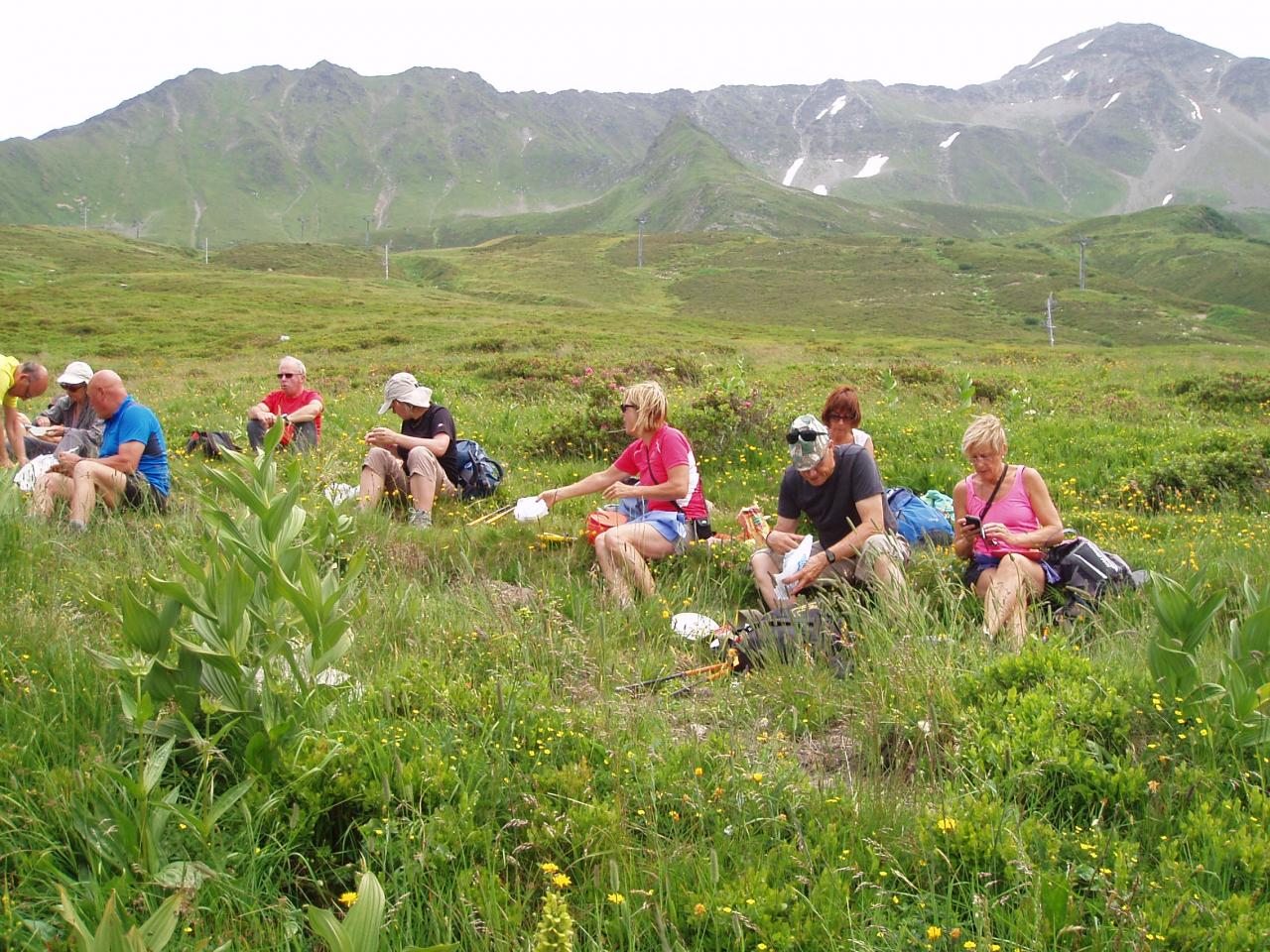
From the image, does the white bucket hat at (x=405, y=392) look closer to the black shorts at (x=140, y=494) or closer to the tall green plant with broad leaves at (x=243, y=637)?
the black shorts at (x=140, y=494)

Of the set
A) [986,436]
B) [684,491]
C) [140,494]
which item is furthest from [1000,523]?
[140,494]

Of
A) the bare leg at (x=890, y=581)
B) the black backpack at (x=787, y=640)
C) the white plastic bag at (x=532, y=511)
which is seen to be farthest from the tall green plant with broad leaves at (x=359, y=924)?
the white plastic bag at (x=532, y=511)

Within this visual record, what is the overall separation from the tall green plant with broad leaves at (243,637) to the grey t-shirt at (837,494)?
3794mm

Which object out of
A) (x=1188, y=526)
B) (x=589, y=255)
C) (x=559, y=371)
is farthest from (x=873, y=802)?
(x=589, y=255)

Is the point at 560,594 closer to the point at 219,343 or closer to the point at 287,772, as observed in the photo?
the point at 287,772

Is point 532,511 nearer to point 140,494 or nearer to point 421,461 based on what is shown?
point 421,461

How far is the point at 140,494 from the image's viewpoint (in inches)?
289

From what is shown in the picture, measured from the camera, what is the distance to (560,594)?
536 cm

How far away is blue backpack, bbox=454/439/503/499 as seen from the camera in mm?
8414

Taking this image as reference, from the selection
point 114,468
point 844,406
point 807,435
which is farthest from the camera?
point 844,406

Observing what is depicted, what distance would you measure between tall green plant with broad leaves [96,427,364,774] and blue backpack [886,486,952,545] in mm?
4801

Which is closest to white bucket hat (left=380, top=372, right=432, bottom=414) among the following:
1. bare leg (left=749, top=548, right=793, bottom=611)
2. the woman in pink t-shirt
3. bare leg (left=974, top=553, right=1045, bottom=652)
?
the woman in pink t-shirt

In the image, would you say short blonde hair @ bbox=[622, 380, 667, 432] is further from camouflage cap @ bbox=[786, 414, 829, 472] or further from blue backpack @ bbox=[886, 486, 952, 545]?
blue backpack @ bbox=[886, 486, 952, 545]

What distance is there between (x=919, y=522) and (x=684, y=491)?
1893 mm
